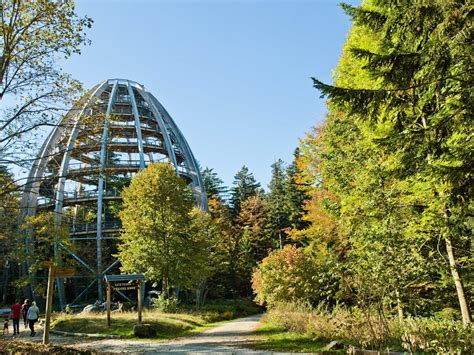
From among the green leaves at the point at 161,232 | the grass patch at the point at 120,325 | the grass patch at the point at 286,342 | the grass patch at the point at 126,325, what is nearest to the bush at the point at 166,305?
the green leaves at the point at 161,232

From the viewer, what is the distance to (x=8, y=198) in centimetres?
1300

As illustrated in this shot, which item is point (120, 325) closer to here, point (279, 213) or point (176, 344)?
point (176, 344)

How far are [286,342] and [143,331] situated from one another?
561cm

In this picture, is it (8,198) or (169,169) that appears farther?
(169,169)

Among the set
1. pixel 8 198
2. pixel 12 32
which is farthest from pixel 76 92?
pixel 8 198

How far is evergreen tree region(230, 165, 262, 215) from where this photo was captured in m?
56.2

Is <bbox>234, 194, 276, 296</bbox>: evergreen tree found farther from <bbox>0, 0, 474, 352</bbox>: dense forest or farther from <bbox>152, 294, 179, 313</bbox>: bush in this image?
<bbox>152, 294, 179, 313</bbox>: bush

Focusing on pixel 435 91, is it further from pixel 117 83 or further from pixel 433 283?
pixel 117 83

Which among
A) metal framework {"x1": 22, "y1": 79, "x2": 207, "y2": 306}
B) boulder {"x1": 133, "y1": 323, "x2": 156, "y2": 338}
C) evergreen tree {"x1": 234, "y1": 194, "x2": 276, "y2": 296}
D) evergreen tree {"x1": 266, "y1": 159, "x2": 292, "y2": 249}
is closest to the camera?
boulder {"x1": 133, "y1": 323, "x2": 156, "y2": 338}

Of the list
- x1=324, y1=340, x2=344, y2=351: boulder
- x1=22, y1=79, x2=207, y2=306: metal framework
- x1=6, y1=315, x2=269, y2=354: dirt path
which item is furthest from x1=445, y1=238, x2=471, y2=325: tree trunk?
x1=22, y1=79, x2=207, y2=306: metal framework

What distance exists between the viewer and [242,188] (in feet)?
192

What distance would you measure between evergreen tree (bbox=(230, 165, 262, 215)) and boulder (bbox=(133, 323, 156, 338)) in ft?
133

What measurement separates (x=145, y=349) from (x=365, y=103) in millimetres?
8929

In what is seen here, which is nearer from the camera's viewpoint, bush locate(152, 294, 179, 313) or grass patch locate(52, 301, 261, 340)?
grass patch locate(52, 301, 261, 340)
